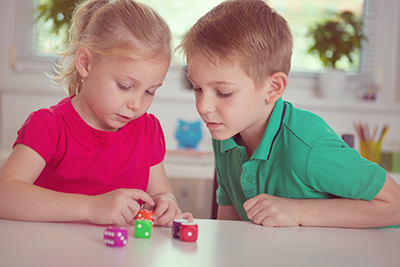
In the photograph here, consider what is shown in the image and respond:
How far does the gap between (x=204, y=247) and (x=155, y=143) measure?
54 centimetres

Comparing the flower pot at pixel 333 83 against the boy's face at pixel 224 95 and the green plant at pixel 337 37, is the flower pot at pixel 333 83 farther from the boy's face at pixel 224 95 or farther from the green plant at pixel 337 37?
the boy's face at pixel 224 95

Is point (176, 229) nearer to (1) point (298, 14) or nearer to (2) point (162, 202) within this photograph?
(2) point (162, 202)

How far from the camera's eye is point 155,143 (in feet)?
3.79

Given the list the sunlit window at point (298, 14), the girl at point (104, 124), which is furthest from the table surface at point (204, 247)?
the sunlit window at point (298, 14)

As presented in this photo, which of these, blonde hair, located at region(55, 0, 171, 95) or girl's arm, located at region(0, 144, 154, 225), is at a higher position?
blonde hair, located at region(55, 0, 171, 95)

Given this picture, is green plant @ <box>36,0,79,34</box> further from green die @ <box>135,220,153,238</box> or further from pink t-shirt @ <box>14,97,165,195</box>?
green die @ <box>135,220,153,238</box>

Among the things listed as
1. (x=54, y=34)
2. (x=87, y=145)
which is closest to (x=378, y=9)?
(x=54, y=34)

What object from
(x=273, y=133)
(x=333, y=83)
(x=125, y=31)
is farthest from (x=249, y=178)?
(x=333, y=83)

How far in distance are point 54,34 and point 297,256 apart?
2488 mm

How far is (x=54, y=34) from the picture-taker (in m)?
2.76

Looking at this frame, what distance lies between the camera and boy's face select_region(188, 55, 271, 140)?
952mm

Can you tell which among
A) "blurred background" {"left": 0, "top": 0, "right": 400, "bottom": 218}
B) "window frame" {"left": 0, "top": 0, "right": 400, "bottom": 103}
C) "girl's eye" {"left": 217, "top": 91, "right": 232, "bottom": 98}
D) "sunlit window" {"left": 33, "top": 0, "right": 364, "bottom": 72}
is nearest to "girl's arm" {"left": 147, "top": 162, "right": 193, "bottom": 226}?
"girl's eye" {"left": 217, "top": 91, "right": 232, "bottom": 98}

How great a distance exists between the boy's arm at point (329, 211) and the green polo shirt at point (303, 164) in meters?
0.03

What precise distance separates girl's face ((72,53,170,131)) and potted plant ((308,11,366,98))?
195 cm
